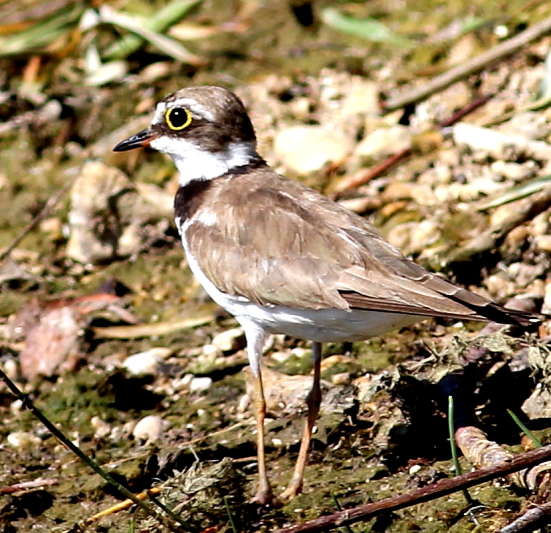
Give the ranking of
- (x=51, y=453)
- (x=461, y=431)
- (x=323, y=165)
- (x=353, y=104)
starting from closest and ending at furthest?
(x=461, y=431) → (x=51, y=453) → (x=323, y=165) → (x=353, y=104)

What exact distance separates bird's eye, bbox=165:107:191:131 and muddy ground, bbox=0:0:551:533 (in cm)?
117

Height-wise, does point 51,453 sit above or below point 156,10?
below

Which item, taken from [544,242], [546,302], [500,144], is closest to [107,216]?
[500,144]

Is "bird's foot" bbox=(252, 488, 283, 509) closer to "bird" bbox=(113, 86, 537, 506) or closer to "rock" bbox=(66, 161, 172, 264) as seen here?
"bird" bbox=(113, 86, 537, 506)

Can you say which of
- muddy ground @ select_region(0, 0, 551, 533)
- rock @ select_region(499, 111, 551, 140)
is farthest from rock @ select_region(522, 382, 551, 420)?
rock @ select_region(499, 111, 551, 140)

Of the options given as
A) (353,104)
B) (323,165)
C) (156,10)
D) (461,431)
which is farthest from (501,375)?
(156,10)

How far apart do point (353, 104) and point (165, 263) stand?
5.94 ft

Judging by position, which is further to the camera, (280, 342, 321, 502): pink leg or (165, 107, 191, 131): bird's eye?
(165, 107, 191, 131): bird's eye

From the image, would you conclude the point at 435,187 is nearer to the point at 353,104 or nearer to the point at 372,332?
the point at 353,104

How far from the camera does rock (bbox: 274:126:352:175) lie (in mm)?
6859

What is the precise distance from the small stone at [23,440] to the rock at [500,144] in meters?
3.07

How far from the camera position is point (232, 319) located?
5.86m

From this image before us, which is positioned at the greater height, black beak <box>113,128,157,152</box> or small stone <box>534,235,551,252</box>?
black beak <box>113,128,157,152</box>

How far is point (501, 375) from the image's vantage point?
4.45m
